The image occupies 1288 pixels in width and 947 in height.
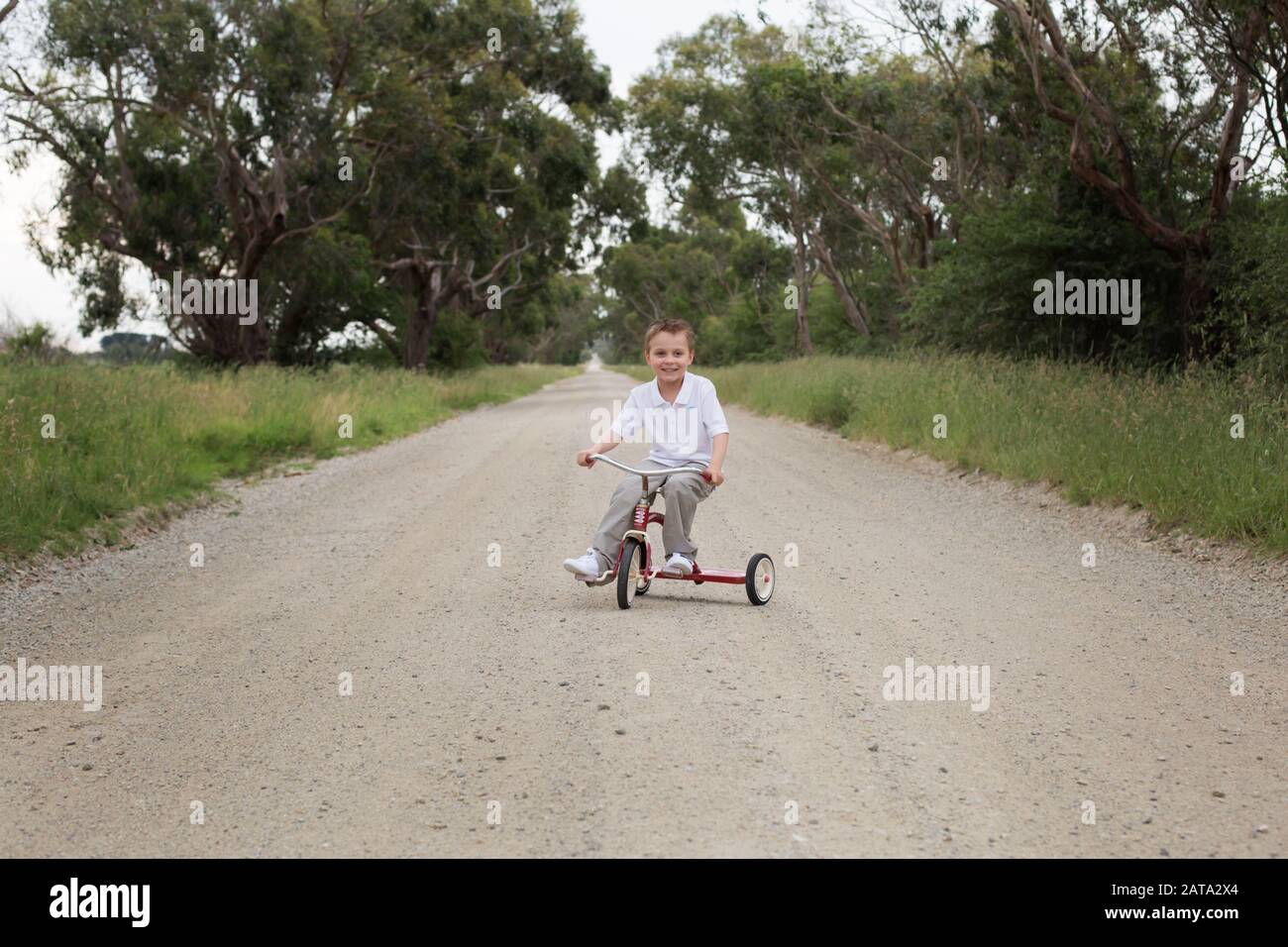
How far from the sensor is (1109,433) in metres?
12.3

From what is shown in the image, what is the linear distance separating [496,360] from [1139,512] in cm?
6307

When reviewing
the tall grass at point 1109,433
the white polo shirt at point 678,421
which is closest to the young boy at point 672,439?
the white polo shirt at point 678,421

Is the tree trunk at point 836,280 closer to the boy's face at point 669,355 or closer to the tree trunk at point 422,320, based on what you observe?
the tree trunk at point 422,320

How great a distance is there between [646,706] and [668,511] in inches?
87.2

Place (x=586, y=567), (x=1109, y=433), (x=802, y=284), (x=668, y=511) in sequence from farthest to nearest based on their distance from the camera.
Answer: (x=802, y=284) < (x=1109, y=433) < (x=668, y=511) < (x=586, y=567)

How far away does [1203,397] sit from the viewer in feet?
41.3

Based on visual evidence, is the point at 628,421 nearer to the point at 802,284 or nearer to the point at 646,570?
the point at 646,570

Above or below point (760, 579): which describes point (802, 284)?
above

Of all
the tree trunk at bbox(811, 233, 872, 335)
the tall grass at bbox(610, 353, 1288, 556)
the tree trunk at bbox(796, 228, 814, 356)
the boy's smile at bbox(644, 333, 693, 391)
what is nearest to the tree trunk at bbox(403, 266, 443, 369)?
the tree trunk at bbox(796, 228, 814, 356)

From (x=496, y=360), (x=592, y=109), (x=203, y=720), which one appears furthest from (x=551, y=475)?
(x=496, y=360)

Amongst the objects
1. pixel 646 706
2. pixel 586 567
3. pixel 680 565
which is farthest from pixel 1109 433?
pixel 646 706

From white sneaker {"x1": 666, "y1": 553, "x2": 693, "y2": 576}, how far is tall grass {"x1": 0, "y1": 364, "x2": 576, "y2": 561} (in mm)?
4810

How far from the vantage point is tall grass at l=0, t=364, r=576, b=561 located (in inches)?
387

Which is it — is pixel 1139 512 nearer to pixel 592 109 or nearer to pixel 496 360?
pixel 592 109
